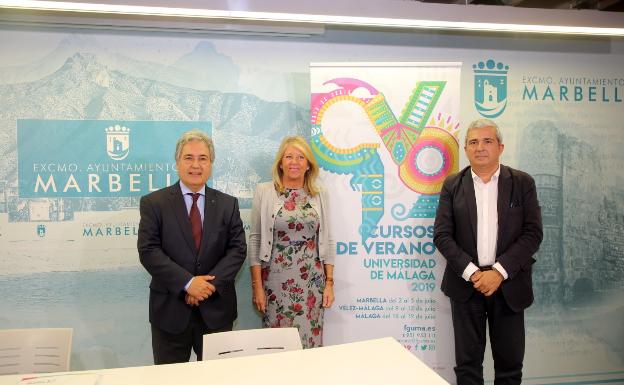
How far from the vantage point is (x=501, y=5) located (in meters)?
3.86

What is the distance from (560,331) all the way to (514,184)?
1.87 metres

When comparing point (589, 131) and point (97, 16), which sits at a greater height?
point (97, 16)

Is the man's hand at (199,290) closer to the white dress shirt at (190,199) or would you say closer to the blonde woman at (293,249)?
the white dress shirt at (190,199)

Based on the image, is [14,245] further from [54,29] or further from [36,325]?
[54,29]

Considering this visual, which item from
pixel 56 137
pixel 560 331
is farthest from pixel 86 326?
pixel 560 331

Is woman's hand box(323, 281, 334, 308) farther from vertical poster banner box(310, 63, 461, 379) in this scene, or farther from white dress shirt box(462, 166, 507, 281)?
white dress shirt box(462, 166, 507, 281)

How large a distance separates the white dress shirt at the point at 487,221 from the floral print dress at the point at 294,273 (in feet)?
3.46

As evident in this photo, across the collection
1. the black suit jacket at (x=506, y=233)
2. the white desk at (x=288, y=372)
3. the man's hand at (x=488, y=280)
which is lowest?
the white desk at (x=288, y=372)

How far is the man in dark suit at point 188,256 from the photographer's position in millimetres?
2762

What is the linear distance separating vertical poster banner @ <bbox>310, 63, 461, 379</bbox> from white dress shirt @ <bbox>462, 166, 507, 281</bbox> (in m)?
0.37

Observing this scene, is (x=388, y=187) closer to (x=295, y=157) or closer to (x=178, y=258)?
(x=295, y=157)

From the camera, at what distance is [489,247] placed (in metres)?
3.17

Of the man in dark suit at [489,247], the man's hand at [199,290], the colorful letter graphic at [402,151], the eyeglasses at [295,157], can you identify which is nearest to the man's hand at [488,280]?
the man in dark suit at [489,247]

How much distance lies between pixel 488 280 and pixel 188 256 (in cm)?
195
